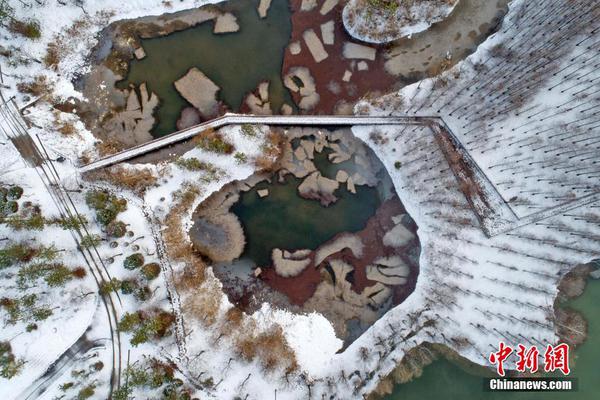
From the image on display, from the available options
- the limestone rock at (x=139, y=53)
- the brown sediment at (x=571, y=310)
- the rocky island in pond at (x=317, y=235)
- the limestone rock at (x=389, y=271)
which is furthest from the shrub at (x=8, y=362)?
the brown sediment at (x=571, y=310)

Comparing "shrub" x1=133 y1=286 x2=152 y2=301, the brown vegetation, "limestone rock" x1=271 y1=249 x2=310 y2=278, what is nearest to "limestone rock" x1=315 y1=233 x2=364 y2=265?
"limestone rock" x1=271 y1=249 x2=310 y2=278

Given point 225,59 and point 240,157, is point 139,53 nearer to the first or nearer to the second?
point 225,59

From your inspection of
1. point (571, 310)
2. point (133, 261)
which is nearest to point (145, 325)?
point (133, 261)

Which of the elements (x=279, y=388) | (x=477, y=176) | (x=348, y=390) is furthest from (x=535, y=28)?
(x=279, y=388)

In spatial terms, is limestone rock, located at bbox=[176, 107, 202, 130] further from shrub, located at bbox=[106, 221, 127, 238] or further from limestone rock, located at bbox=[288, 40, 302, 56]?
limestone rock, located at bbox=[288, 40, 302, 56]

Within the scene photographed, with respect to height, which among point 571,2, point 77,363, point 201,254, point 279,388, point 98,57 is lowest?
point 77,363

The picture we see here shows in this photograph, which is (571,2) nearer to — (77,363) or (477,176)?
(477,176)

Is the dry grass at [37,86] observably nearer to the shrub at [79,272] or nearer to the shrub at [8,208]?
the shrub at [8,208]

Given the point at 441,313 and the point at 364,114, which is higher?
the point at 364,114
